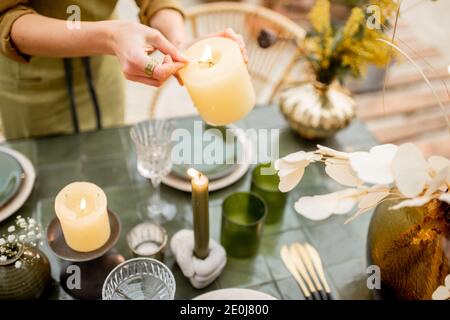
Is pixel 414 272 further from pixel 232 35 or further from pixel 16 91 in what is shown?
pixel 16 91

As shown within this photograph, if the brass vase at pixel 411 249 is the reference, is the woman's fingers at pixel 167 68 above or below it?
above

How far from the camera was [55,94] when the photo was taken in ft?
4.20

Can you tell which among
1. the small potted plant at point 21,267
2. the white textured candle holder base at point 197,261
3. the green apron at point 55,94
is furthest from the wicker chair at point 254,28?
the small potted plant at point 21,267

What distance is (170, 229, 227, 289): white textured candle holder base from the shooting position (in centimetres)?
86

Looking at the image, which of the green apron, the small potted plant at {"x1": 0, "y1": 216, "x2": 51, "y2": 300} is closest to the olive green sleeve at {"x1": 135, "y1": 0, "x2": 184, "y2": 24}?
the green apron

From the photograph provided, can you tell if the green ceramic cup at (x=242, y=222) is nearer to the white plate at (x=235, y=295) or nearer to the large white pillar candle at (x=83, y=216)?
the white plate at (x=235, y=295)

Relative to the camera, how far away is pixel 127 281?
0.81 meters

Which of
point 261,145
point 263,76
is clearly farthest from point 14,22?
point 263,76

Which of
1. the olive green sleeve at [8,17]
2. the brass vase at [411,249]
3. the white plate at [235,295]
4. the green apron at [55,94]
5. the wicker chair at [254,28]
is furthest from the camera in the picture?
the wicker chair at [254,28]

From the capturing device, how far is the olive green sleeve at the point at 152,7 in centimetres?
112

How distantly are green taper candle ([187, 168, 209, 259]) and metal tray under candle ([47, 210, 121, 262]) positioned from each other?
0.46 ft

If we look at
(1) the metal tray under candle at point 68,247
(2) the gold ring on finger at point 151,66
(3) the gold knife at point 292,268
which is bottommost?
(3) the gold knife at point 292,268

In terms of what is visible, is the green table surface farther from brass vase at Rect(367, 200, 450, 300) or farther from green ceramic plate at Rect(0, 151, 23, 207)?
brass vase at Rect(367, 200, 450, 300)

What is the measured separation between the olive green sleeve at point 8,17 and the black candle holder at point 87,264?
0.39 metres
